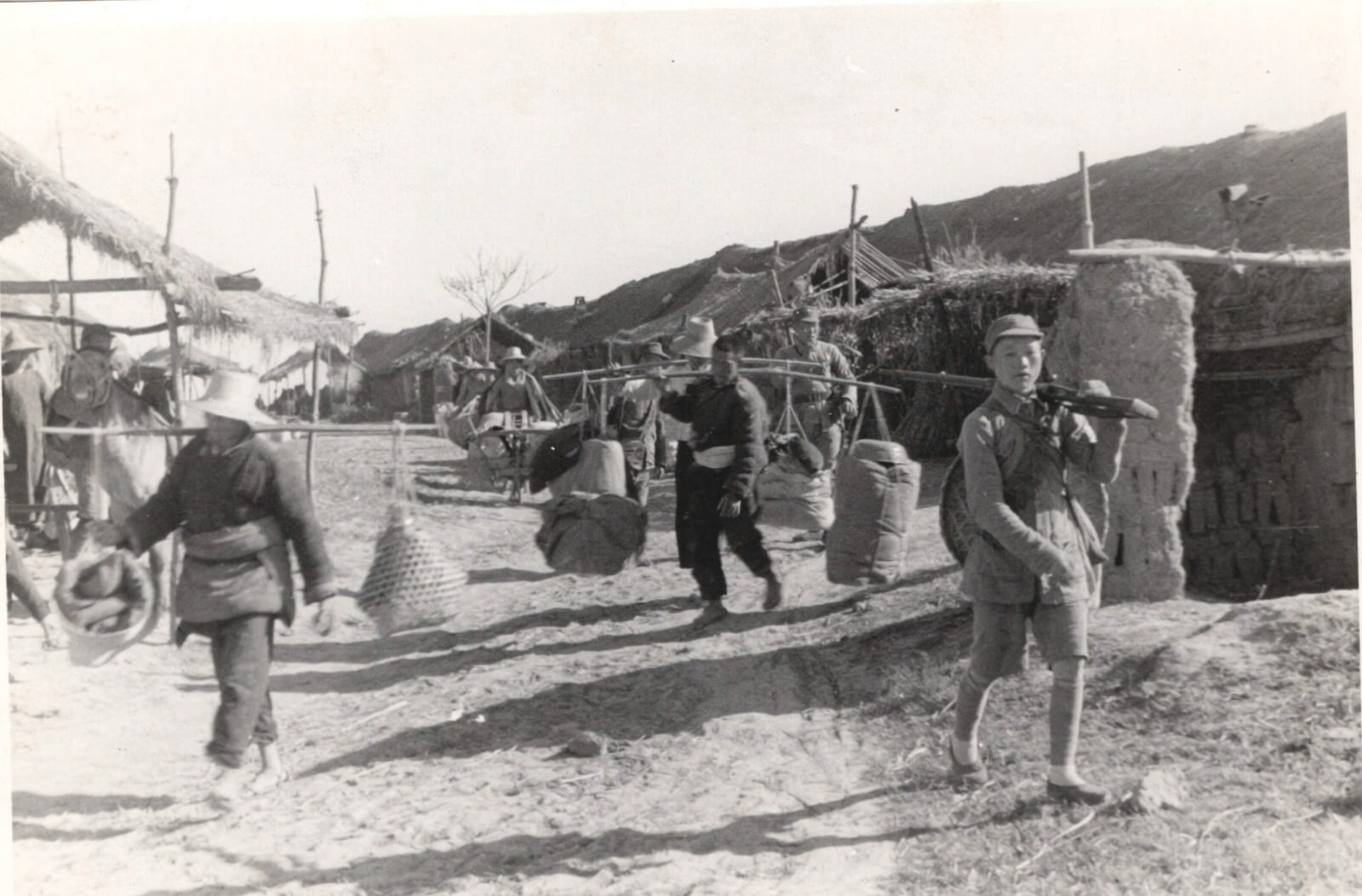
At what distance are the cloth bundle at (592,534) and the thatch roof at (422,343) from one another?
19.3 m

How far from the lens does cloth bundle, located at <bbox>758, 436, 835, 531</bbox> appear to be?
671 cm

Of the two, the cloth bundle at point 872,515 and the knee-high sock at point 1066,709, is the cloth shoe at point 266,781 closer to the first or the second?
the cloth bundle at point 872,515

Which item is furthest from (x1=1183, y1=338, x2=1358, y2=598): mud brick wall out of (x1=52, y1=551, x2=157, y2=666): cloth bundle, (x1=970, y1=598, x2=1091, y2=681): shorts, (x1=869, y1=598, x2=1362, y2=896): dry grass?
(x1=52, y1=551, x2=157, y2=666): cloth bundle

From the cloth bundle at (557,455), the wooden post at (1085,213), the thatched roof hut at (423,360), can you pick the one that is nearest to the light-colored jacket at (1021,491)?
the wooden post at (1085,213)

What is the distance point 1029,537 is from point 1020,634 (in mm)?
467

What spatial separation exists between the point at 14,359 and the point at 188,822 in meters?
4.46

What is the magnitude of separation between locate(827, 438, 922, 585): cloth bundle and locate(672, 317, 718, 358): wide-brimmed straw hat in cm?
128

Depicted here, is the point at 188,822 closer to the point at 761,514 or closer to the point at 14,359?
the point at 761,514

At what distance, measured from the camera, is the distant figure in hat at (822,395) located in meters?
8.90

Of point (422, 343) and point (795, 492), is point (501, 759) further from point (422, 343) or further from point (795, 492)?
point (422, 343)

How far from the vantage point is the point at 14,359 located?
728cm

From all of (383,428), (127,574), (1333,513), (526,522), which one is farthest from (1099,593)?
(526,522)

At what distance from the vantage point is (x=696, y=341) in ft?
22.8

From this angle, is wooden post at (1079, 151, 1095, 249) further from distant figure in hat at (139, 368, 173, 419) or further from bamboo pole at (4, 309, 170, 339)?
distant figure in hat at (139, 368, 173, 419)
